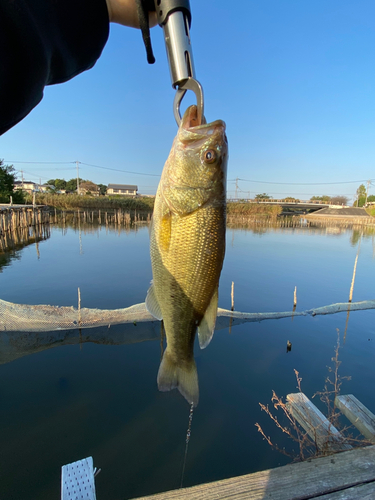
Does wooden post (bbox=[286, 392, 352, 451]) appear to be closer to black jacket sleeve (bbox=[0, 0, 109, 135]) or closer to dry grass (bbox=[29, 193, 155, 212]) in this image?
black jacket sleeve (bbox=[0, 0, 109, 135])

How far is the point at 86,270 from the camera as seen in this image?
15594 mm

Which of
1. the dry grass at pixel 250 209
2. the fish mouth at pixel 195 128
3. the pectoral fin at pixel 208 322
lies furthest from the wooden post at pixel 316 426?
the dry grass at pixel 250 209

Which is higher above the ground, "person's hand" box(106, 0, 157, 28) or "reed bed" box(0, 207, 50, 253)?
"person's hand" box(106, 0, 157, 28)

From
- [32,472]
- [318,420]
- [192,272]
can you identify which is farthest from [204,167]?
[32,472]

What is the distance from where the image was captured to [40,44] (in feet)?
2.60

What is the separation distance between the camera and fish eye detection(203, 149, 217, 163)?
175cm

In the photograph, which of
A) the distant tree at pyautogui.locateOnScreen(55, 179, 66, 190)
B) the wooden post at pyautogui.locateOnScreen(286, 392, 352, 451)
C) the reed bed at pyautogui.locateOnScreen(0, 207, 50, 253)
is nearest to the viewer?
the wooden post at pyautogui.locateOnScreen(286, 392, 352, 451)

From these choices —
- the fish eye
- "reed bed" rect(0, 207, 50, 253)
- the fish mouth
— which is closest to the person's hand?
the fish mouth

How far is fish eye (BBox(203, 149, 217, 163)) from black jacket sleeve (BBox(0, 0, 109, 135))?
0.83 metres

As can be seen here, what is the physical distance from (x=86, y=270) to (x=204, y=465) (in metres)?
12.8

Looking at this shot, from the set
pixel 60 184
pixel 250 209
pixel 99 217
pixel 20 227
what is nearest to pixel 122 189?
pixel 60 184

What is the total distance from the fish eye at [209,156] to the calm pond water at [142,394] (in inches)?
195

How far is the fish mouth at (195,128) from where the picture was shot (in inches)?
64.2

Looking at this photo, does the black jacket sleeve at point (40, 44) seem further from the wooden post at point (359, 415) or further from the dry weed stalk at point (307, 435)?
the wooden post at point (359, 415)
